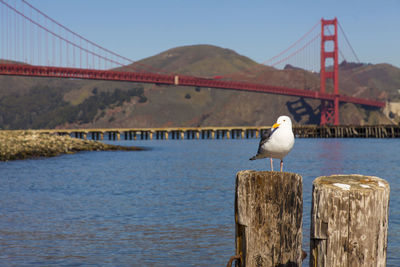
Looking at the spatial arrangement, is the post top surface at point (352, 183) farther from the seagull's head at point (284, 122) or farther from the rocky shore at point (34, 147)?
the rocky shore at point (34, 147)

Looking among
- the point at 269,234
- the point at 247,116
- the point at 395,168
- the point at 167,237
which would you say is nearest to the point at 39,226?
the point at 167,237

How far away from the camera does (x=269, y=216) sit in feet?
13.8

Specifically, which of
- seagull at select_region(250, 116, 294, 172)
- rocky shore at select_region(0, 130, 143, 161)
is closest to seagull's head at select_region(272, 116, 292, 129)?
→ seagull at select_region(250, 116, 294, 172)

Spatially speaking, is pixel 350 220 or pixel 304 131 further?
pixel 304 131

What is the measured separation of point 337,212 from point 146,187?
54.0ft

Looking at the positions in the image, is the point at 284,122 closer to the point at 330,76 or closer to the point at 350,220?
the point at 350,220

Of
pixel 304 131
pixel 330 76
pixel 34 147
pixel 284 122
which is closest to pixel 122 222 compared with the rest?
pixel 284 122

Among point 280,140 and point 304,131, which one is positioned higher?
point 280,140

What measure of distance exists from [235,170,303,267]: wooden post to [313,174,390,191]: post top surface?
1.77 feet

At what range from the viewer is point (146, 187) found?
19.7 meters

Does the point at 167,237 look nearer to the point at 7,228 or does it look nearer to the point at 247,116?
the point at 7,228

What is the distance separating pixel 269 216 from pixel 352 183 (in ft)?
2.73

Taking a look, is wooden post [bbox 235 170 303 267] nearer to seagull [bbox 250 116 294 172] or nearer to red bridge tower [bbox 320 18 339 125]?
seagull [bbox 250 116 294 172]

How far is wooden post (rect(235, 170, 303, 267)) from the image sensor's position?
4.17 meters
